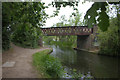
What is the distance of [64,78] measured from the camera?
5668 millimetres

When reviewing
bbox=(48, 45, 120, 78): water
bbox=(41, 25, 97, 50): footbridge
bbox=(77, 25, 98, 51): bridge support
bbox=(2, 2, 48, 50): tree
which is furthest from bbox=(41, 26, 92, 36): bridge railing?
bbox=(2, 2, 48, 50): tree

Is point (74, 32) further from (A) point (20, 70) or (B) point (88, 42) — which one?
(A) point (20, 70)

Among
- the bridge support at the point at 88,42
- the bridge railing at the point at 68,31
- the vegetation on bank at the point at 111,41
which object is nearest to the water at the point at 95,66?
the vegetation on bank at the point at 111,41

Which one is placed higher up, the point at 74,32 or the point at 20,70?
the point at 74,32

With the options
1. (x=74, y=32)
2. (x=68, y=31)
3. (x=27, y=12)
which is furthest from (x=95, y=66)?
(x=68, y=31)

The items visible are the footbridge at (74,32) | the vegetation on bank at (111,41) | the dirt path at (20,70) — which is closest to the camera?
the dirt path at (20,70)

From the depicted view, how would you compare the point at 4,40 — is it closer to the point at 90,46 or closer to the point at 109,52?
the point at 109,52

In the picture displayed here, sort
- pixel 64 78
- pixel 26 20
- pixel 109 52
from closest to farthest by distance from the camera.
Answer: pixel 26 20
pixel 64 78
pixel 109 52

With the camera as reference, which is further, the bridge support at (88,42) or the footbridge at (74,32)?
the footbridge at (74,32)

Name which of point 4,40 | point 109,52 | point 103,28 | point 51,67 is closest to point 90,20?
point 103,28

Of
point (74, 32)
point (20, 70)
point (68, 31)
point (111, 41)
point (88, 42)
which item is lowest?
point (20, 70)

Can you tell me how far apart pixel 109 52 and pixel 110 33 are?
8.62 feet

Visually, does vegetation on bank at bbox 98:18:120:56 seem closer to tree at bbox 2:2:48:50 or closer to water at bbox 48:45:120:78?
water at bbox 48:45:120:78

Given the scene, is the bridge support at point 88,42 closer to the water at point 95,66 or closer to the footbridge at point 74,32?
the footbridge at point 74,32
